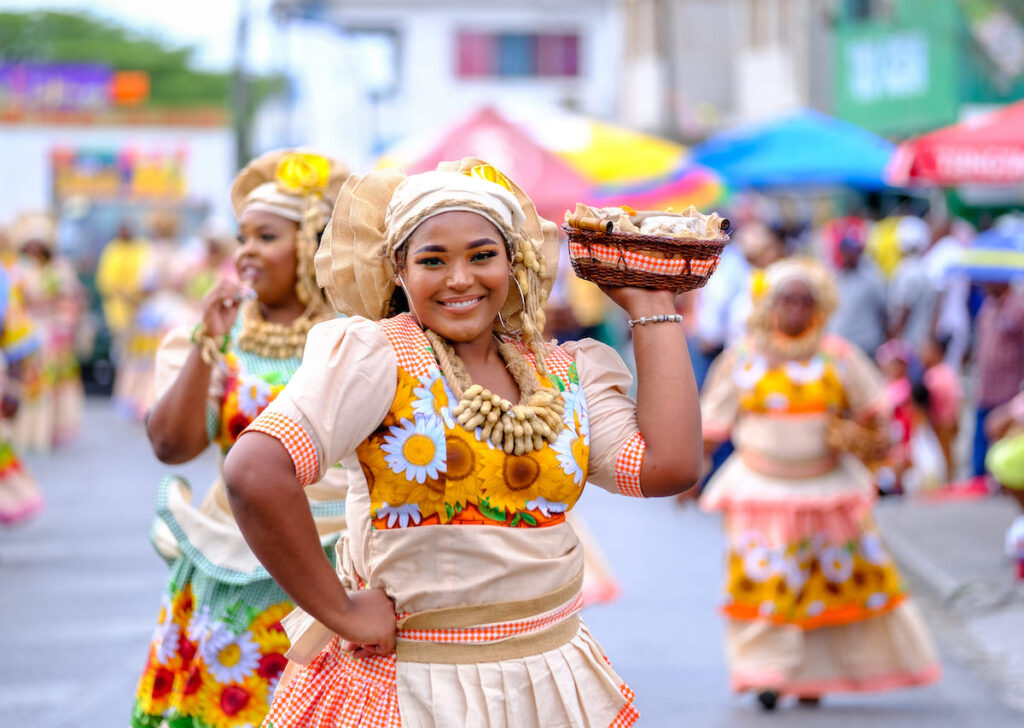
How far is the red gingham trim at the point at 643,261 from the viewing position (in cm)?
294

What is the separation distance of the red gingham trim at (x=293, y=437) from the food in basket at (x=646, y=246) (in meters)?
0.67

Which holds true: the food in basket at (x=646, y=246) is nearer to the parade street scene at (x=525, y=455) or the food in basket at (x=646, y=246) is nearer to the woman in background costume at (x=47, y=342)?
the parade street scene at (x=525, y=455)

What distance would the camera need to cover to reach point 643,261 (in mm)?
2939

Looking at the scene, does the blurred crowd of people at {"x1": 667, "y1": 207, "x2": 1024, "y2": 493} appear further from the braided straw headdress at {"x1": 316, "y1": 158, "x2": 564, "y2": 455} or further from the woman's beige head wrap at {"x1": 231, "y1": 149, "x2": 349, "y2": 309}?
the braided straw headdress at {"x1": 316, "y1": 158, "x2": 564, "y2": 455}

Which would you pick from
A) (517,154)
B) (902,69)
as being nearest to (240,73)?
(902,69)

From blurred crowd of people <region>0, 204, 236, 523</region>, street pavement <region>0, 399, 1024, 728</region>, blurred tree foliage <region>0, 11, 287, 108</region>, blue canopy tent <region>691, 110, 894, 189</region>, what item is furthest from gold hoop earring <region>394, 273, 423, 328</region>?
blurred tree foliage <region>0, 11, 287, 108</region>

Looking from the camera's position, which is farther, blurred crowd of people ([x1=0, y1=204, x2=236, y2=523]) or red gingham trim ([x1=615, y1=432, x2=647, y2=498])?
blurred crowd of people ([x1=0, y1=204, x2=236, y2=523])

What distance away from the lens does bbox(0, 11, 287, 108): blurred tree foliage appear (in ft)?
228

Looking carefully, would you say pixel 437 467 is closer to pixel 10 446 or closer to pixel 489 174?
pixel 489 174

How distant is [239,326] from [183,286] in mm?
12945

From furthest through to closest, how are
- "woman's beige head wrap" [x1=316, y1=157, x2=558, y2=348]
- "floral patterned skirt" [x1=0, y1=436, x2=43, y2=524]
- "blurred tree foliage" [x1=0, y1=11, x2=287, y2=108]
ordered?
"blurred tree foliage" [x1=0, y1=11, x2=287, y2=108] < "floral patterned skirt" [x1=0, y1=436, x2=43, y2=524] < "woman's beige head wrap" [x1=316, y1=157, x2=558, y2=348]

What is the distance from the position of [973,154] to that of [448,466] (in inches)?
302

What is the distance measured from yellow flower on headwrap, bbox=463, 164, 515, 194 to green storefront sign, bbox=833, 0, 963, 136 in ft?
59.7

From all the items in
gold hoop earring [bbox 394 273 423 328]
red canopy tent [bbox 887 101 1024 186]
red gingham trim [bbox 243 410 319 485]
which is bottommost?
red canopy tent [bbox 887 101 1024 186]
